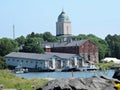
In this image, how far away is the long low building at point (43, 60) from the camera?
331 feet

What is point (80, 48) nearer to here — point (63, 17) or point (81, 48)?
point (81, 48)

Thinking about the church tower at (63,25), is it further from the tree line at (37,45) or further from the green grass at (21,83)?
the green grass at (21,83)

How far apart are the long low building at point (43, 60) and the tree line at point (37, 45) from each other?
140 inches

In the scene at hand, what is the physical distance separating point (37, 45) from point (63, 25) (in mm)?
55136

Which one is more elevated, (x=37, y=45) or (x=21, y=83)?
(x=37, y=45)

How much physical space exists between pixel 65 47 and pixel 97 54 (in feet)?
28.2

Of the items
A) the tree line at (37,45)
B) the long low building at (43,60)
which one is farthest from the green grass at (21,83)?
the long low building at (43,60)

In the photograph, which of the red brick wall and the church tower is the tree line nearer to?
the red brick wall

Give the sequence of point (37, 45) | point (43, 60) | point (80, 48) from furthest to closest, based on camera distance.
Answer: point (80, 48) → point (37, 45) → point (43, 60)

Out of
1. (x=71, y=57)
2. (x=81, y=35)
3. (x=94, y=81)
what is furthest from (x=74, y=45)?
(x=94, y=81)

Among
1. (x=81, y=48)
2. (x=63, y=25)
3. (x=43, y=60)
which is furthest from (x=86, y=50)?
(x=63, y=25)

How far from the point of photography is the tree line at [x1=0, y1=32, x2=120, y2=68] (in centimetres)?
10994

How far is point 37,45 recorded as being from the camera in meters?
110

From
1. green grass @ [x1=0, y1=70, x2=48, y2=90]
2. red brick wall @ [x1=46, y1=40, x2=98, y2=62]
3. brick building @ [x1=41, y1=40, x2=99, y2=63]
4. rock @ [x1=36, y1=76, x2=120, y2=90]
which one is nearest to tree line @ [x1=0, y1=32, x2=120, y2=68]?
brick building @ [x1=41, y1=40, x2=99, y2=63]
